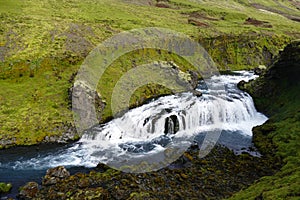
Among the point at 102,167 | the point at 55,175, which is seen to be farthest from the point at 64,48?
the point at 55,175

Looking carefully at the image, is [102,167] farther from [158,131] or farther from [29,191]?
[158,131]

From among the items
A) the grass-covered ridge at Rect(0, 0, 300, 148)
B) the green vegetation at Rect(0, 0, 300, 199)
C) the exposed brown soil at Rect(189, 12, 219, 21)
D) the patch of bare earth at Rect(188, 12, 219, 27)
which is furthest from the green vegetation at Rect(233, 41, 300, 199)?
the exposed brown soil at Rect(189, 12, 219, 21)

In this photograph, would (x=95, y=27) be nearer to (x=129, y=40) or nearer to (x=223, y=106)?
(x=129, y=40)

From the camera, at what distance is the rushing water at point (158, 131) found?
116ft

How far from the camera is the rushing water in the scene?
116 feet

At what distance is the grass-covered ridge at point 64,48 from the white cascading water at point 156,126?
13.9ft

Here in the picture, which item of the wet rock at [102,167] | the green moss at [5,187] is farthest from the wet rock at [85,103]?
the green moss at [5,187]

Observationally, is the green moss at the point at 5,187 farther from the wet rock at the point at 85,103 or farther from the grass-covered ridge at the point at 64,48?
the wet rock at the point at 85,103

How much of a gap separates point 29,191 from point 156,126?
21072 mm

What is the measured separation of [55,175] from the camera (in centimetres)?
3053

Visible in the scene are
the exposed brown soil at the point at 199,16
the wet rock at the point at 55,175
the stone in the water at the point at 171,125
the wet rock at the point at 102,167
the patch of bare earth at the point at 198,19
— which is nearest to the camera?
the wet rock at the point at 55,175

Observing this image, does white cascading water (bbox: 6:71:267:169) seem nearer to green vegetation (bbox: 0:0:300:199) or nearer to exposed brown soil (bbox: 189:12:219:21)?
green vegetation (bbox: 0:0:300:199)

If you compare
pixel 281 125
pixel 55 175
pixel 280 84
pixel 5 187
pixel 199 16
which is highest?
pixel 199 16

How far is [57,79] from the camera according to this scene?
52094 mm
